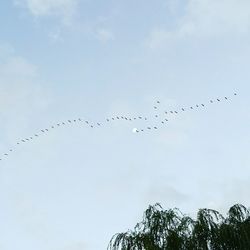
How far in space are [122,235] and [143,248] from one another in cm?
110

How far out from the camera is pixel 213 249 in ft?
65.3

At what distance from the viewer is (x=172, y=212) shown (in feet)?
70.9

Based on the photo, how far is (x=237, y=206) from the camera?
21.1m

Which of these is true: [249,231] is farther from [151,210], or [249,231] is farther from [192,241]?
[151,210]

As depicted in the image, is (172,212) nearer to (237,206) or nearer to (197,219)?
(197,219)

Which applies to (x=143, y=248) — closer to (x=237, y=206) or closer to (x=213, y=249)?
(x=213, y=249)

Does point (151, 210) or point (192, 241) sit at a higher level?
point (151, 210)

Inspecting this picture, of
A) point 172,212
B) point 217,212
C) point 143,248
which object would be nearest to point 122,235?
point 143,248

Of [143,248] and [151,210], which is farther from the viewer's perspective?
[151,210]

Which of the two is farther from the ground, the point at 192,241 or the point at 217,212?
the point at 217,212

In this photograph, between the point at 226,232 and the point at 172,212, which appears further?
the point at 172,212

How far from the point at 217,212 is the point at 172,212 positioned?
6.22 ft

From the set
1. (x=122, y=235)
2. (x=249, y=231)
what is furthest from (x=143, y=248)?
(x=249, y=231)

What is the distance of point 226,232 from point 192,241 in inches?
54.6
